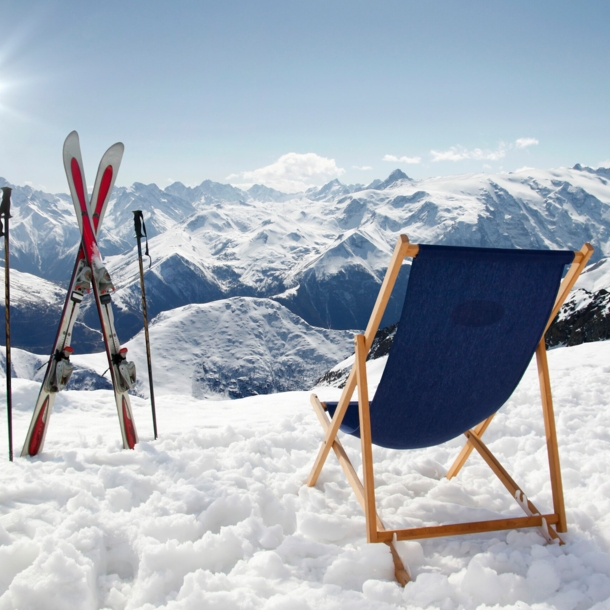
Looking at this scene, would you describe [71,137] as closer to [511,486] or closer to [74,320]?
[74,320]

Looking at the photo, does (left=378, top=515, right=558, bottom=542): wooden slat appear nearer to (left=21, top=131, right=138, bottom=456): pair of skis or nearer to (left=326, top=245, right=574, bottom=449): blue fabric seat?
(left=326, top=245, right=574, bottom=449): blue fabric seat

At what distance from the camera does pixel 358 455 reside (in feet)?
15.1

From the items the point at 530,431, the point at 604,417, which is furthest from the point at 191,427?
the point at 604,417

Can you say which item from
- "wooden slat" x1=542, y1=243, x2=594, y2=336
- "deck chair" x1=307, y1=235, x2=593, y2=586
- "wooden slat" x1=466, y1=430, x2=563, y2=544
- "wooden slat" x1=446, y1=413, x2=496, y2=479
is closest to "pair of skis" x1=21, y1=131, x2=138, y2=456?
"deck chair" x1=307, y1=235, x2=593, y2=586

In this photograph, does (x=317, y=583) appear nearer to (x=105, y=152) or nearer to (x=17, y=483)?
(x=17, y=483)

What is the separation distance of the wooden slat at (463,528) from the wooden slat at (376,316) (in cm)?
83

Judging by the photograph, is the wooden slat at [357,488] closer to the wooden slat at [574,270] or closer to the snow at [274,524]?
the snow at [274,524]

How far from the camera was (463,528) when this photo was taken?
2775 mm

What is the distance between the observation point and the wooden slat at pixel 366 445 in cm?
268

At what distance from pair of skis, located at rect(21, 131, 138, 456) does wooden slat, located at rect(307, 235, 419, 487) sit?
78.1 inches

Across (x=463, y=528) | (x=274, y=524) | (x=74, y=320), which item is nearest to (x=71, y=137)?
(x=74, y=320)

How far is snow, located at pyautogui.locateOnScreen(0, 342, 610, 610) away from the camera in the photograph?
2.33 m

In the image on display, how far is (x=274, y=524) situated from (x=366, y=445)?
3.22 ft

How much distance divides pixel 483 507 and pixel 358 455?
137 centimetres
